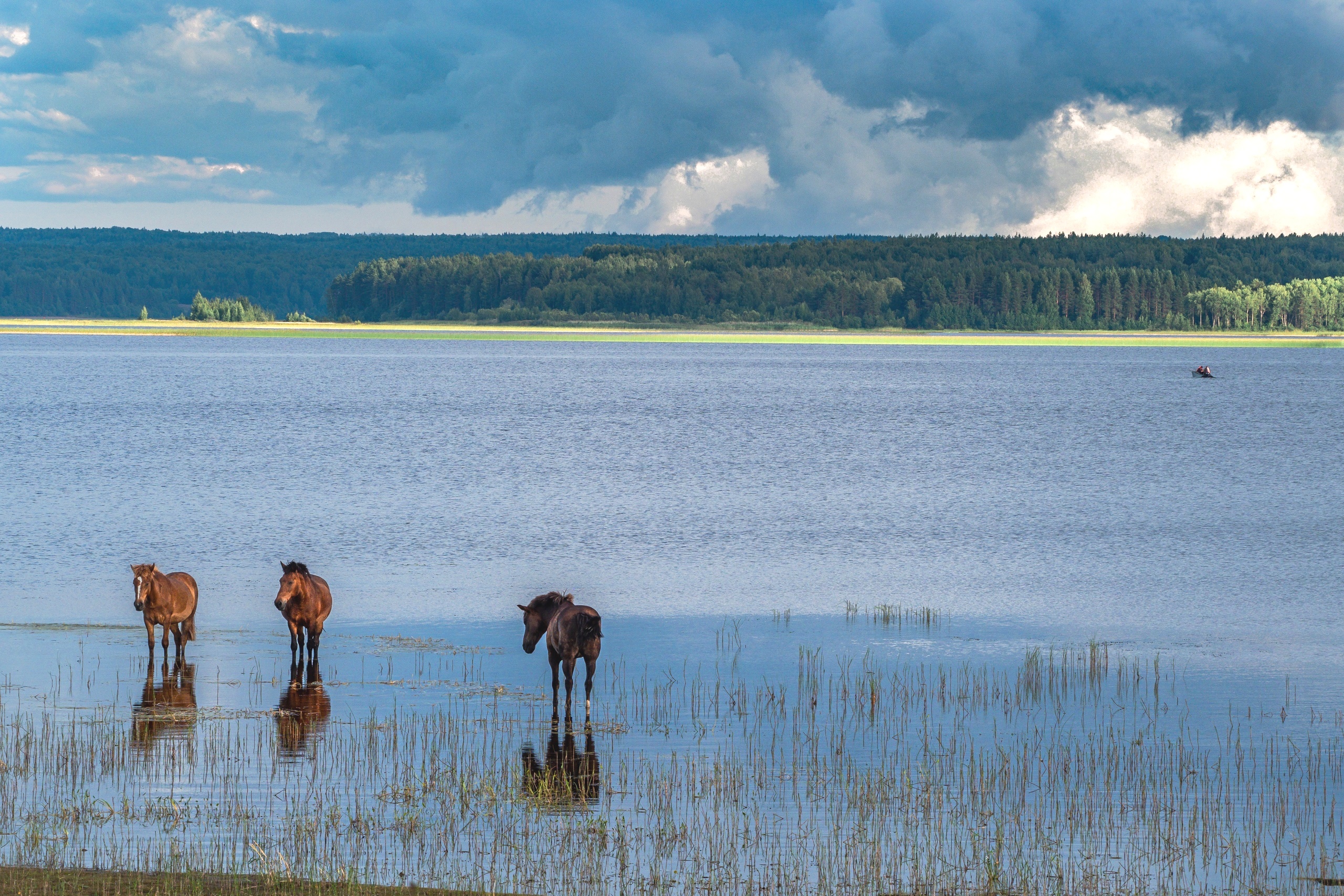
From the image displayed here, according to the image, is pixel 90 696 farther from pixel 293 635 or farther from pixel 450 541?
pixel 450 541

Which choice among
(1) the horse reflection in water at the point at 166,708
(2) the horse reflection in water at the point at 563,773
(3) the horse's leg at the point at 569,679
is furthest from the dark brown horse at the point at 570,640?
(1) the horse reflection in water at the point at 166,708

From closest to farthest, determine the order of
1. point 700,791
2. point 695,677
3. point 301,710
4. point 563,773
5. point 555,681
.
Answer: point 700,791 < point 563,773 < point 555,681 < point 301,710 < point 695,677

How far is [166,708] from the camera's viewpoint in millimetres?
16641

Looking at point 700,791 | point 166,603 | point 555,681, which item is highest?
point 166,603

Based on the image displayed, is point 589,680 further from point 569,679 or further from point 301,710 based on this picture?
point 301,710

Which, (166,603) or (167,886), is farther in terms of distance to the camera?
(166,603)

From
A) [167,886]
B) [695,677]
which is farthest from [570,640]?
[167,886]

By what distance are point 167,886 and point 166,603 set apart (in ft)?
28.1

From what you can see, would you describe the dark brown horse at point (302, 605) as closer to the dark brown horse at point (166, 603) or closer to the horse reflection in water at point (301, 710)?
the horse reflection in water at point (301, 710)

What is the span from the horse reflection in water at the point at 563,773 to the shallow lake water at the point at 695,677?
52mm

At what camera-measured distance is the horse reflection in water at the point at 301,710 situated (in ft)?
50.0

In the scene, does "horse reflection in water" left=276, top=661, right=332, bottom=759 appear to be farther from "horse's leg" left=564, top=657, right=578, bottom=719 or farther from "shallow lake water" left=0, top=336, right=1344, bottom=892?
"horse's leg" left=564, top=657, right=578, bottom=719

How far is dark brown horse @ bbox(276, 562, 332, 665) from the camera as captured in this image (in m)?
18.4

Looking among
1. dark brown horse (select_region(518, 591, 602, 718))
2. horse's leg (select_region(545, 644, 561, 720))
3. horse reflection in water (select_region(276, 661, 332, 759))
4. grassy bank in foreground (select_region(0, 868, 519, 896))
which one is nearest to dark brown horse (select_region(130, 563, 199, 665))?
horse reflection in water (select_region(276, 661, 332, 759))
